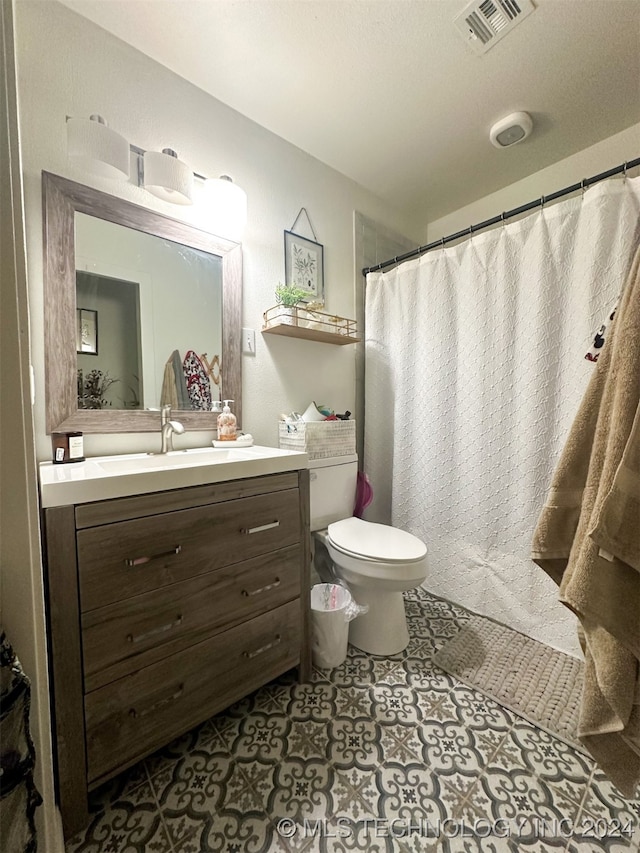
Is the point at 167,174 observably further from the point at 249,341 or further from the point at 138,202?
the point at 249,341

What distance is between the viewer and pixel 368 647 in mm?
1438

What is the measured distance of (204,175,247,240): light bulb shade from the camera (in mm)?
1437

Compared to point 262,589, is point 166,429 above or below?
above

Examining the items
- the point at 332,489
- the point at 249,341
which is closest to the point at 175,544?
the point at 332,489

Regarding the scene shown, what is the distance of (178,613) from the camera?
0.96m

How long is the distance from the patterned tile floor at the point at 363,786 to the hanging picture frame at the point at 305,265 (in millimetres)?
1764

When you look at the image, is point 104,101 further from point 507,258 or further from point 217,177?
point 507,258

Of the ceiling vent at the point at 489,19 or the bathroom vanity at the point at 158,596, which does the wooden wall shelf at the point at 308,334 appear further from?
the ceiling vent at the point at 489,19


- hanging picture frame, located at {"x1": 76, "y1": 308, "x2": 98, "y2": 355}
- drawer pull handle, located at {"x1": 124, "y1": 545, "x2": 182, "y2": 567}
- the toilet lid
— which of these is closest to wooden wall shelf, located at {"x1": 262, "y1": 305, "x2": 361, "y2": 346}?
hanging picture frame, located at {"x1": 76, "y1": 308, "x2": 98, "y2": 355}

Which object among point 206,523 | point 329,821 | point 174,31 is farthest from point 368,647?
point 174,31

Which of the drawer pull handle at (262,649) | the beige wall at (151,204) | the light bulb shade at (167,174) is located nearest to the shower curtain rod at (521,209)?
the beige wall at (151,204)

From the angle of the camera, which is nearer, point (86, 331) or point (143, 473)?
point (143, 473)

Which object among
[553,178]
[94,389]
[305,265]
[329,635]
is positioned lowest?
[329,635]

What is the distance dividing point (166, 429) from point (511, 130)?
2168mm
